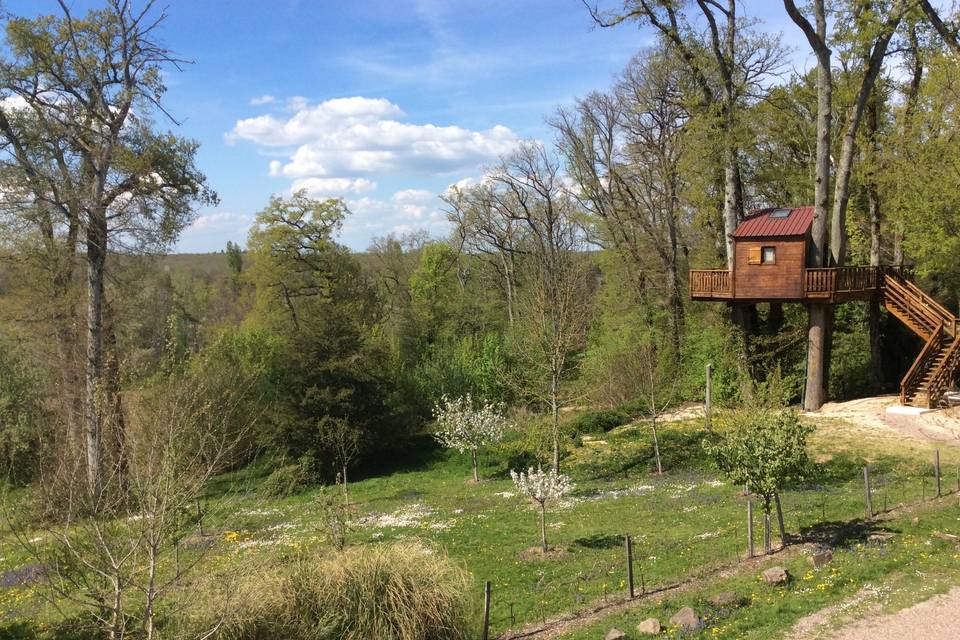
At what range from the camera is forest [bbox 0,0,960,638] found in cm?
2403

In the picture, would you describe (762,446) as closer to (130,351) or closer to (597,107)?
(130,351)

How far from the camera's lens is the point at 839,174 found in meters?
28.3

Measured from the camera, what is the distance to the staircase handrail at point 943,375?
24430 millimetres

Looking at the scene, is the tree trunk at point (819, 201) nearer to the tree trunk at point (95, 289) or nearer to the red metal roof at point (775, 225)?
the red metal roof at point (775, 225)

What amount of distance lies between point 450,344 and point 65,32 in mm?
33438

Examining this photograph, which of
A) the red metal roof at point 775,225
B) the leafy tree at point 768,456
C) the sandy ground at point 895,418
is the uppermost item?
the red metal roof at point 775,225

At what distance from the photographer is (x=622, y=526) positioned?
1792 cm

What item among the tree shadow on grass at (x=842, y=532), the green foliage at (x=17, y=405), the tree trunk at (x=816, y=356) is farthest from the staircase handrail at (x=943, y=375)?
the green foliage at (x=17, y=405)

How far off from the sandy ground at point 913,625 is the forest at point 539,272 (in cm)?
699

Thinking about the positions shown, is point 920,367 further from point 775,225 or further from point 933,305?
point 775,225

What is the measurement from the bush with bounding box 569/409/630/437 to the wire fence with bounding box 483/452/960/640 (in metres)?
12.6

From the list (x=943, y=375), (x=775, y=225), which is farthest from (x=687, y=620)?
(x=775, y=225)

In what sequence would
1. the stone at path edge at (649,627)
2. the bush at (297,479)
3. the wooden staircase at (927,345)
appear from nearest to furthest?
the stone at path edge at (649,627), the wooden staircase at (927,345), the bush at (297,479)

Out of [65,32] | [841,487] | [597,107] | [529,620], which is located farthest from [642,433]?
[65,32]
